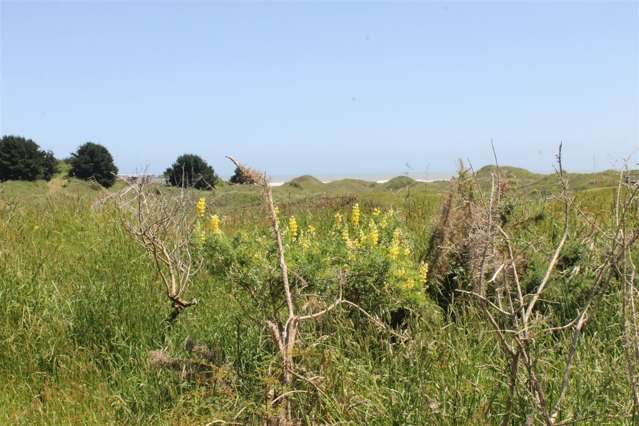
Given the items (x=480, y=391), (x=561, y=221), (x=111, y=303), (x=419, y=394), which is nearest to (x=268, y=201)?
(x=419, y=394)

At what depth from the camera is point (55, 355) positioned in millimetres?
4148

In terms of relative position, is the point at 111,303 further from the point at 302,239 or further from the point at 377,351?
the point at 377,351

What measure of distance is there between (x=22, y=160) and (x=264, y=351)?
17047 millimetres

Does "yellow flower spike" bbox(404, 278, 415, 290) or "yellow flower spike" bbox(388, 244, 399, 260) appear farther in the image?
"yellow flower spike" bbox(388, 244, 399, 260)

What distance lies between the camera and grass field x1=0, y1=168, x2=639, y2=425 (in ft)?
10.0

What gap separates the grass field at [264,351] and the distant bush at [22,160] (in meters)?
14.1

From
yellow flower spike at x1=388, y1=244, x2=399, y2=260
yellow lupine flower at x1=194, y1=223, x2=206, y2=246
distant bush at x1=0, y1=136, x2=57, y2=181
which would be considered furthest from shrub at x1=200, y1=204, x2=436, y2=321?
distant bush at x1=0, y1=136, x2=57, y2=181

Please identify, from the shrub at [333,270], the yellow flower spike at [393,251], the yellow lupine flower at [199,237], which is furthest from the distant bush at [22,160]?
the yellow flower spike at [393,251]

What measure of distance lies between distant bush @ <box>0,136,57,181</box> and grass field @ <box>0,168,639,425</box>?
14.1 meters

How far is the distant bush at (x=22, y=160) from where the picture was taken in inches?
734

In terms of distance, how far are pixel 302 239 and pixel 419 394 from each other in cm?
183

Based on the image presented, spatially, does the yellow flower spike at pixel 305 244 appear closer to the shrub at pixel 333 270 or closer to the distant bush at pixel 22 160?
the shrub at pixel 333 270

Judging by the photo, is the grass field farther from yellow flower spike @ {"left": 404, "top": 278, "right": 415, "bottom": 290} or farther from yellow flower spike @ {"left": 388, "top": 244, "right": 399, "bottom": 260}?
yellow flower spike @ {"left": 388, "top": 244, "right": 399, "bottom": 260}

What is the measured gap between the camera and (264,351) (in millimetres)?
3811
